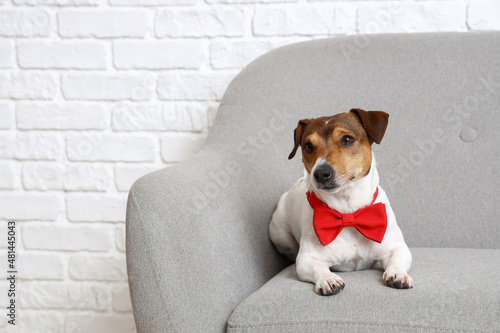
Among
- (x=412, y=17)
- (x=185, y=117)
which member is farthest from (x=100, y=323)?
(x=412, y=17)

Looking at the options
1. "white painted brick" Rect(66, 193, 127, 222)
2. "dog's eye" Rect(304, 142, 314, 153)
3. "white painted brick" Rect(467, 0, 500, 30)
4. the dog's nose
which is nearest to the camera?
the dog's nose

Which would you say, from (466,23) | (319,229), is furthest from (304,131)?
(466,23)

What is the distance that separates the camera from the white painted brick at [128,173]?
228 centimetres

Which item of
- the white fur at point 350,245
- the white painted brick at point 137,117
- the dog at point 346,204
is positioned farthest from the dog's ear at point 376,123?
the white painted brick at point 137,117

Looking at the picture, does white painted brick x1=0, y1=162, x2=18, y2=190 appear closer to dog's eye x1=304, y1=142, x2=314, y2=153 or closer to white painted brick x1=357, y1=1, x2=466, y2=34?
dog's eye x1=304, y1=142, x2=314, y2=153

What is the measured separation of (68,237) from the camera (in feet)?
7.59

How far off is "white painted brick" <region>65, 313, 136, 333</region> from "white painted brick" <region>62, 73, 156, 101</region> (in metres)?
1.02

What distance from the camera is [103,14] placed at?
7.32 feet

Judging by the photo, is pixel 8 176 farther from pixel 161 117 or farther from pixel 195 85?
pixel 195 85

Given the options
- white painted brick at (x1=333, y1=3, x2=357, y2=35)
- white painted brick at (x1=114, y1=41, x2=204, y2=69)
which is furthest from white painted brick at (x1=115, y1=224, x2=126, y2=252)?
white painted brick at (x1=333, y1=3, x2=357, y2=35)

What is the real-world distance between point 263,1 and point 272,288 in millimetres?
1337

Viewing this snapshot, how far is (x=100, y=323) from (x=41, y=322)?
296 mm

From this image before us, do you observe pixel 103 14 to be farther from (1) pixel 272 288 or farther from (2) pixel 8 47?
(1) pixel 272 288

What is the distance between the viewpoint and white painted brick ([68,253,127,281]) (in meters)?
2.29
